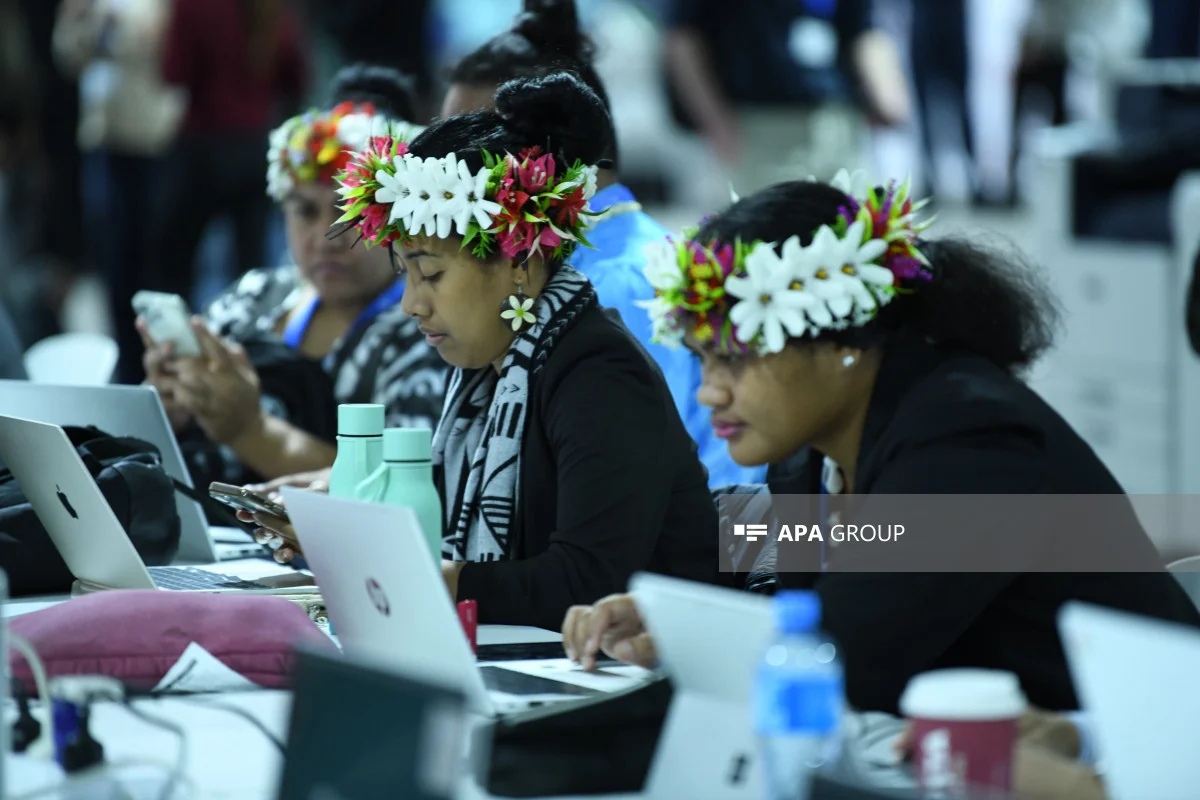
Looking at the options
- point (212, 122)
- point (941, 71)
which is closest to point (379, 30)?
point (212, 122)

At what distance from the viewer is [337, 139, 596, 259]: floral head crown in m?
2.40

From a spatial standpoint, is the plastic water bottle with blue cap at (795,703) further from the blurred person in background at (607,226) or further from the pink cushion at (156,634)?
the blurred person in background at (607,226)

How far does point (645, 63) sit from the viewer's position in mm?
10461

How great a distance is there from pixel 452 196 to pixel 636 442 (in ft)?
1.32

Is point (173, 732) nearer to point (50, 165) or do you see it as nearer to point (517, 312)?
point (517, 312)

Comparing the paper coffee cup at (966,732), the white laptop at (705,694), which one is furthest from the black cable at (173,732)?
the paper coffee cup at (966,732)

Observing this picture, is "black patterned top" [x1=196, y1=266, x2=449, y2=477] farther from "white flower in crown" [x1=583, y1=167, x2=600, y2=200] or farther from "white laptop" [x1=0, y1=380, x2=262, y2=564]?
"white flower in crown" [x1=583, y1=167, x2=600, y2=200]

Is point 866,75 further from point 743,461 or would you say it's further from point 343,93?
point 743,461

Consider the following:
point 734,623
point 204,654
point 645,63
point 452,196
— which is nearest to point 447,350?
point 452,196

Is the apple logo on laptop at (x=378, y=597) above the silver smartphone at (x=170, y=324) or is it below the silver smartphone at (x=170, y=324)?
below

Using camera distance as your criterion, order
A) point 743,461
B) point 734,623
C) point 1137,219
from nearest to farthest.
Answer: point 734,623, point 743,461, point 1137,219

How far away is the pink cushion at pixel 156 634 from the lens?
6.50ft

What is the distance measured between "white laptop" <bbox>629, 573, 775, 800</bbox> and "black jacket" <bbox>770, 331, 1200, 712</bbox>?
33cm

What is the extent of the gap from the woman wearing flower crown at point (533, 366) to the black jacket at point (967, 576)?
0.35m
